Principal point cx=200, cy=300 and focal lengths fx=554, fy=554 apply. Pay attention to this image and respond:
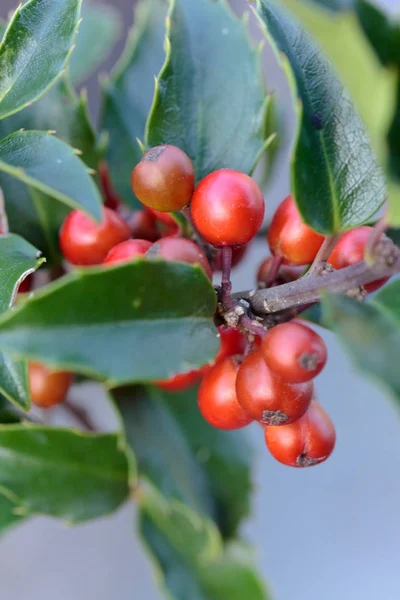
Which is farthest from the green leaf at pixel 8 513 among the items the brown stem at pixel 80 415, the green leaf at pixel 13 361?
the green leaf at pixel 13 361

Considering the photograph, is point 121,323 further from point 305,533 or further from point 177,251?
point 305,533

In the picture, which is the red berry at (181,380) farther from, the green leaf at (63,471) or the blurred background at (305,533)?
the blurred background at (305,533)

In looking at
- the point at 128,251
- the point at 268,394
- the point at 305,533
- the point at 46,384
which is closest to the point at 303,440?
the point at 268,394

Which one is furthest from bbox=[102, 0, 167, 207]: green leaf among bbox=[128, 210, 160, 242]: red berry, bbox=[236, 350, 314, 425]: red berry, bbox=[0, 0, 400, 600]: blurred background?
bbox=[0, 0, 400, 600]: blurred background

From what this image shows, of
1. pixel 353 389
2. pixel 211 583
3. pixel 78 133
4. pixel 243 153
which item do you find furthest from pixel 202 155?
pixel 353 389

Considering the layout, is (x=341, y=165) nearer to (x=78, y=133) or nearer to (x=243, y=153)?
(x=243, y=153)
